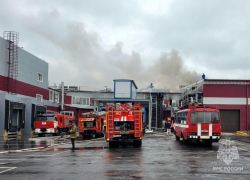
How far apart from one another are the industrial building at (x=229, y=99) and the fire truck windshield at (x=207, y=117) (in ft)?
85.0

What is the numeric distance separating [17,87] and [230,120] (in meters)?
29.4

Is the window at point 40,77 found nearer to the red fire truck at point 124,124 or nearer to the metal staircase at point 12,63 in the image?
the metal staircase at point 12,63

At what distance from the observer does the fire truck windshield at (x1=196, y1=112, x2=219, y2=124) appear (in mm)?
22484

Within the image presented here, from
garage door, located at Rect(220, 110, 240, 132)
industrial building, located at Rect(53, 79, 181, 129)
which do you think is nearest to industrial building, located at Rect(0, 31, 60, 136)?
industrial building, located at Rect(53, 79, 181, 129)

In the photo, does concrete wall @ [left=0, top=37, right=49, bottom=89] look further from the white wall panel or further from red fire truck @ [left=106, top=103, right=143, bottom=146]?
the white wall panel

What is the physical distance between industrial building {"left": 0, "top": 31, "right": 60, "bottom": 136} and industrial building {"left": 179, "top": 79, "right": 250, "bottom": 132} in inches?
884

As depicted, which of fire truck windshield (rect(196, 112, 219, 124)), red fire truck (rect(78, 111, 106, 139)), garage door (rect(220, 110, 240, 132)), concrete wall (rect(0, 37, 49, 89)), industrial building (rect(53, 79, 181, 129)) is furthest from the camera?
industrial building (rect(53, 79, 181, 129))

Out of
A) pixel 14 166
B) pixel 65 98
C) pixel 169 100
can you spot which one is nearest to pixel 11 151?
pixel 14 166

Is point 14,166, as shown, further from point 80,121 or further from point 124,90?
point 124,90

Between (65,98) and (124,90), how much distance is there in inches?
737

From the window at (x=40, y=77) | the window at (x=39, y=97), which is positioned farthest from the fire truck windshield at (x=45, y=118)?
the window at (x=40, y=77)

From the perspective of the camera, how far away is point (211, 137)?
72.7ft

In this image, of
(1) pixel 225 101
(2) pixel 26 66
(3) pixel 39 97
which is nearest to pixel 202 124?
(1) pixel 225 101

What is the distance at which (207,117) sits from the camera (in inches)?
891
